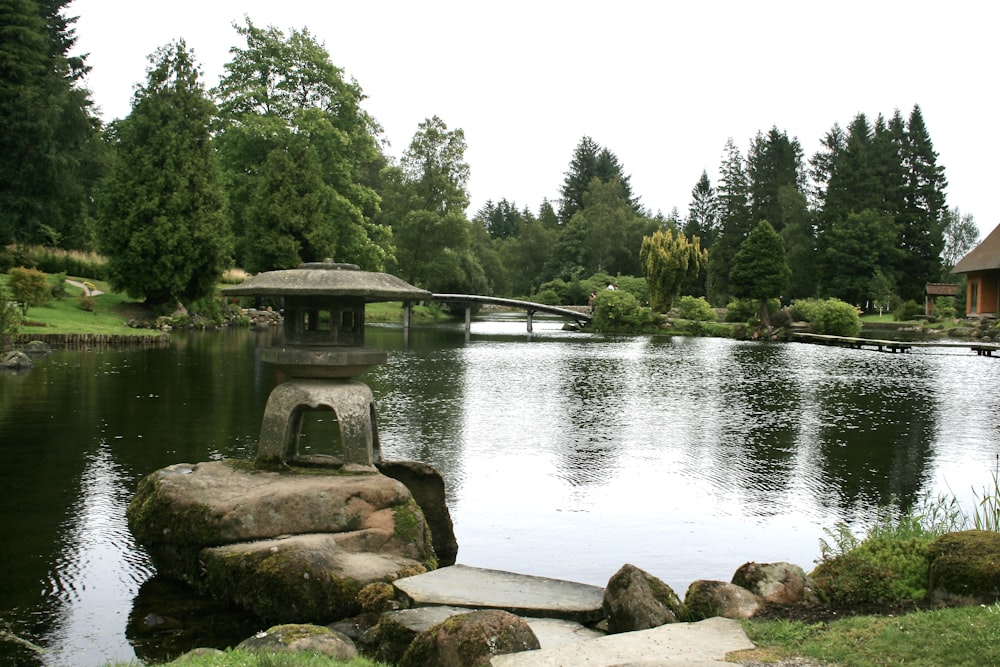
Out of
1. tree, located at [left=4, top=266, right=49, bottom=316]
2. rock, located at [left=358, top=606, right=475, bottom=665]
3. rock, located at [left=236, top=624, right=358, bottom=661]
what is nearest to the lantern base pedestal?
rock, located at [left=358, top=606, right=475, bottom=665]

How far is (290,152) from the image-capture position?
4394cm

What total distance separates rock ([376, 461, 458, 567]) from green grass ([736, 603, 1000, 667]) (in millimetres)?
3898

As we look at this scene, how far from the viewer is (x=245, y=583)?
23.2 ft

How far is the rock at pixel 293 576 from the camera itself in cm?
686

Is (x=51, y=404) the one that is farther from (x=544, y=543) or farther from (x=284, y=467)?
(x=544, y=543)

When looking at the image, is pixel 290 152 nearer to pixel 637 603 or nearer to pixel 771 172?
pixel 637 603

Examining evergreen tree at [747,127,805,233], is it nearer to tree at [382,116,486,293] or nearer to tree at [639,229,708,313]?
tree at [639,229,708,313]

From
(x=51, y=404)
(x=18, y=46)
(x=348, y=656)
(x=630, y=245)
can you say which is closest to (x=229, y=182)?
(x=18, y=46)

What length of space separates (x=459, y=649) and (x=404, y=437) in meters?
9.75

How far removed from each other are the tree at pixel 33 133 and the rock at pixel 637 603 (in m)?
40.8

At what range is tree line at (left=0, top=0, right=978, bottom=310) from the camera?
37.2 meters

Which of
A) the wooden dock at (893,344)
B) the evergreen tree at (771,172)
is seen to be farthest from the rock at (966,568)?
the evergreen tree at (771,172)

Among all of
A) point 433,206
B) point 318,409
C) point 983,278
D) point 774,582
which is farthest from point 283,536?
point 433,206

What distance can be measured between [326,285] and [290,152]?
37.0 meters
